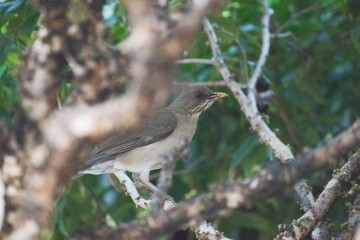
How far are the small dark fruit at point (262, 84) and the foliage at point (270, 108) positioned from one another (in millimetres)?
142

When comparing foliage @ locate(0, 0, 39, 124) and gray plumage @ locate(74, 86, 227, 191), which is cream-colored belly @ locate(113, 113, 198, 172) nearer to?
gray plumage @ locate(74, 86, 227, 191)

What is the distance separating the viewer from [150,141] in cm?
664

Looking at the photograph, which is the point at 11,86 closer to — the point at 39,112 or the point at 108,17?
the point at 108,17

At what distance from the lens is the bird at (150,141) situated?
6.26 m

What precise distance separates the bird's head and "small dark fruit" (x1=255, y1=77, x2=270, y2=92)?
603mm

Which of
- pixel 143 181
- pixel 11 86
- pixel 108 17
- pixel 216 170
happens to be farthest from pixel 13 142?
pixel 216 170

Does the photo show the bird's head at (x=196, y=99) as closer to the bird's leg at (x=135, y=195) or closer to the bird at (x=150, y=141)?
the bird at (x=150, y=141)

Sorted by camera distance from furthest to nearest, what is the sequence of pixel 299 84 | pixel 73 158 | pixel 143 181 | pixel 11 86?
pixel 299 84
pixel 143 181
pixel 11 86
pixel 73 158

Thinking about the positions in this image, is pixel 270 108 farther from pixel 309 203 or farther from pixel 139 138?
pixel 309 203

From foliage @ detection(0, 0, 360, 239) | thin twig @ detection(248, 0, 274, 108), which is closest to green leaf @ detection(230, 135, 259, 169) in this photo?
foliage @ detection(0, 0, 360, 239)

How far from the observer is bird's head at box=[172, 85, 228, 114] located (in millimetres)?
7129

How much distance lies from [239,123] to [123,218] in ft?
5.98

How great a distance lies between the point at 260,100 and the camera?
6113 mm

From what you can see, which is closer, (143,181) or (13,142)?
(13,142)
